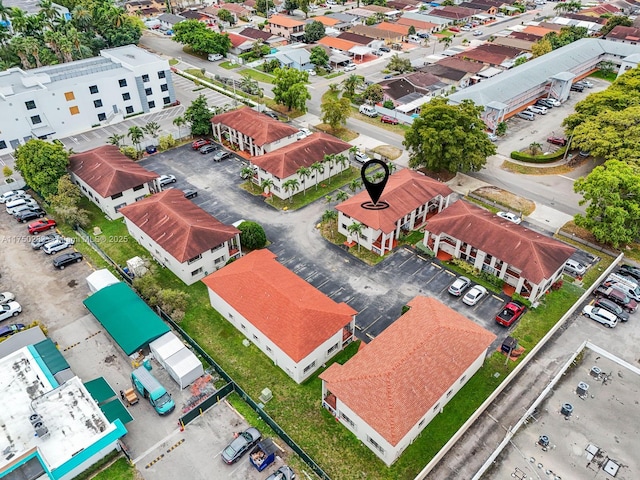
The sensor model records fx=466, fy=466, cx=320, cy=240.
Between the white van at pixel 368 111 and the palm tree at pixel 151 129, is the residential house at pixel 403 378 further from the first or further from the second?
the white van at pixel 368 111

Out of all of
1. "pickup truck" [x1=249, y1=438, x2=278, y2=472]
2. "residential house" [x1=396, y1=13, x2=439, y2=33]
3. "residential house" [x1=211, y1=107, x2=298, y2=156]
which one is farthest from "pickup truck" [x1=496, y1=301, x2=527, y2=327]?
"residential house" [x1=396, y1=13, x2=439, y2=33]

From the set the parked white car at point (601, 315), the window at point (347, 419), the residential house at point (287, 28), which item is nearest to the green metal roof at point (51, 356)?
the window at point (347, 419)

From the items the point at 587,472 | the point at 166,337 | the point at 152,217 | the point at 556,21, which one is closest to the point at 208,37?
the point at 152,217

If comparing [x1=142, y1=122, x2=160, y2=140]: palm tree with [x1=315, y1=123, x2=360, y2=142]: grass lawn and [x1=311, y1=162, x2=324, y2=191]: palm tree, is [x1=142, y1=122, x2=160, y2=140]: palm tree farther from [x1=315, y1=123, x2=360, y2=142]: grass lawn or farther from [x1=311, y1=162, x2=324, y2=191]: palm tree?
[x1=311, y1=162, x2=324, y2=191]: palm tree

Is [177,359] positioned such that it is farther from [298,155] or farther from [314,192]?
[298,155]

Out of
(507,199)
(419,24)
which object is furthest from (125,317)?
(419,24)
